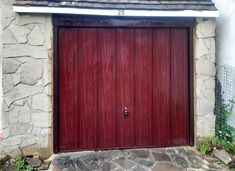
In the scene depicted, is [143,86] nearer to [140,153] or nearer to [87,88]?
[87,88]

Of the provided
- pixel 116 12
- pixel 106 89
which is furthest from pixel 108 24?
pixel 106 89

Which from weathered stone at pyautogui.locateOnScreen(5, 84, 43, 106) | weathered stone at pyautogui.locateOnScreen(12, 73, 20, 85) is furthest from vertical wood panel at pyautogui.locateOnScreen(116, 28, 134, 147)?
weathered stone at pyautogui.locateOnScreen(12, 73, 20, 85)

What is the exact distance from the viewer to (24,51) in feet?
16.4

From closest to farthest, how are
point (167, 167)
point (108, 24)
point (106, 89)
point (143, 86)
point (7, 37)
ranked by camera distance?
point (167, 167)
point (7, 37)
point (108, 24)
point (106, 89)
point (143, 86)

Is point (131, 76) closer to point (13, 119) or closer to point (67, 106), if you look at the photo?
point (67, 106)

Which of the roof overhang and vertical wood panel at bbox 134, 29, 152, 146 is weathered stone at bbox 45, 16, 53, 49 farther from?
vertical wood panel at bbox 134, 29, 152, 146

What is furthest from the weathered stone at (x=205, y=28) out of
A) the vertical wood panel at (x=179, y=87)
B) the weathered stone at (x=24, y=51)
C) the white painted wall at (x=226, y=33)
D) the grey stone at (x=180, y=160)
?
the weathered stone at (x=24, y=51)

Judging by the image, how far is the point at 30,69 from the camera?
5.01m

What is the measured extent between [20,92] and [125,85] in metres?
1.80

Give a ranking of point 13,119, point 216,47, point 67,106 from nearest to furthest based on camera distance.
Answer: point 13,119 → point 67,106 → point 216,47

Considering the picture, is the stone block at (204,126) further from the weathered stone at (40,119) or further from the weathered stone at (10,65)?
the weathered stone at (10,65)

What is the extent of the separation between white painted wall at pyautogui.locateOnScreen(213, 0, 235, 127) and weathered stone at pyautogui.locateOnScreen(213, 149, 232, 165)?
64 cm

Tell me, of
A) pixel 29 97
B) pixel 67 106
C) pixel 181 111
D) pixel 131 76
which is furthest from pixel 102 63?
pixel 181 111

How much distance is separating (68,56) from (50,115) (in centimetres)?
105
